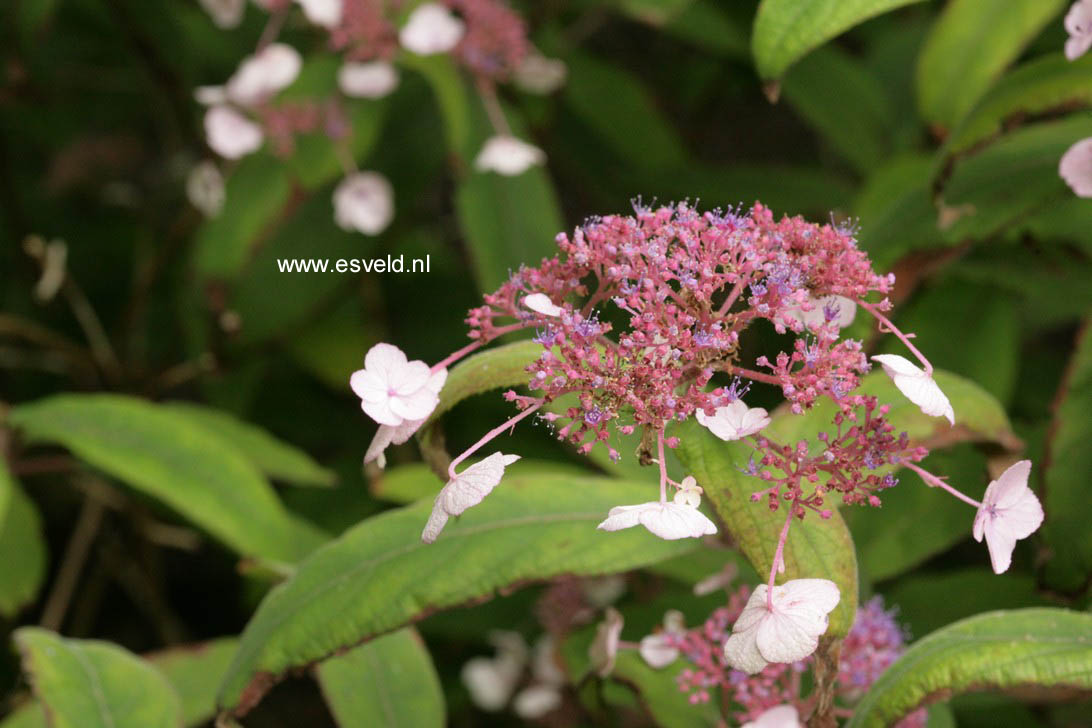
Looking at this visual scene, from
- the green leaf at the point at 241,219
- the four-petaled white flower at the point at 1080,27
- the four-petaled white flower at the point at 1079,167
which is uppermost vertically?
the green leaf at the point at 241,219

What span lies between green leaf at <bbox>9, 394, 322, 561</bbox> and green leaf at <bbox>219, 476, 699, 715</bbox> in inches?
12.9

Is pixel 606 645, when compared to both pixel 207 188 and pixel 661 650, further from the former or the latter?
pixel 207 188

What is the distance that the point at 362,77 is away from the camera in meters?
1.47

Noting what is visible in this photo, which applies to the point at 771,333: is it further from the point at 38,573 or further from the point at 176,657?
the point at 38,573

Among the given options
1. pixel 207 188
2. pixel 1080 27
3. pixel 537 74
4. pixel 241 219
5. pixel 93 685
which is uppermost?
pixel 537 74

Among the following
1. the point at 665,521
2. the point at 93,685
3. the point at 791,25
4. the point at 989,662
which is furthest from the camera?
the point at 93,685

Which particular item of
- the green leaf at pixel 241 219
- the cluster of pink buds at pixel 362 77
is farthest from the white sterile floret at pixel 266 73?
the green leaf at pixel 241 219

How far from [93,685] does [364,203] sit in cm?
72

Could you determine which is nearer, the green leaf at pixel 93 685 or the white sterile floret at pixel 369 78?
the green leaf at pixel 93 685

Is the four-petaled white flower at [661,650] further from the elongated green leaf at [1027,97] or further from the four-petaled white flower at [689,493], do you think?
the elongated green leaf at [1027,97]

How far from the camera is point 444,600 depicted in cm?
81

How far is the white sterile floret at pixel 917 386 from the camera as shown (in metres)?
0.64

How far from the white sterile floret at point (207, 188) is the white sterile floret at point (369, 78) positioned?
9.5 inches

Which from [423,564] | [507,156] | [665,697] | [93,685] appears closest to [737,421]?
[423,564]
